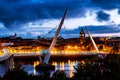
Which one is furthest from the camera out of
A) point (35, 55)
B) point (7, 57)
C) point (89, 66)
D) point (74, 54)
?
point (74, 54)

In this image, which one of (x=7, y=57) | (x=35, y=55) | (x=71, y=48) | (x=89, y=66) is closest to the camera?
(x=89, y=66)

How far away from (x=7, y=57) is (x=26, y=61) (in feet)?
169

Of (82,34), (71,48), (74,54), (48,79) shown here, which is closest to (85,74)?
(48,79)

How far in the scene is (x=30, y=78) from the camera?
16344mm

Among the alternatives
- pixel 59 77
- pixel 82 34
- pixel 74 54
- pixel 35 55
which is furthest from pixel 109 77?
pixel 82 34

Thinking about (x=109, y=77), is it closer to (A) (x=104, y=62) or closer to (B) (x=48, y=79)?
(A) (x=104, y=62)

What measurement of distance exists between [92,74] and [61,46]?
15188 cm

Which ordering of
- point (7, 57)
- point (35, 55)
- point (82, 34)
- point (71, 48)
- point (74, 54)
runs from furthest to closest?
point (71, 48) < point (82, 34) < point (74, 54) < point (35, 55) < point (7, 57)

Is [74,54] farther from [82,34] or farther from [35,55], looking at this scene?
[82,34]

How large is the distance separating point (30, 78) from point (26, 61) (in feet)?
338

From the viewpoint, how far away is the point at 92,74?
1612 centimetres

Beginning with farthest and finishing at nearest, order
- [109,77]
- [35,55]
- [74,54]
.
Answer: [74,54] → [35,55] → [109,77]

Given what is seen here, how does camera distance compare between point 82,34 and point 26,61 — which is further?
point 82,34

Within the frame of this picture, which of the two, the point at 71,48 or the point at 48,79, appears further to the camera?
the point at 71,48
